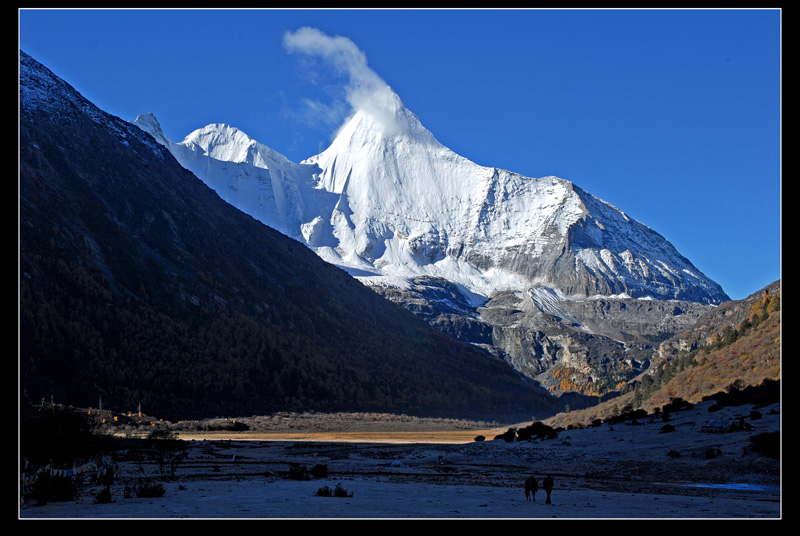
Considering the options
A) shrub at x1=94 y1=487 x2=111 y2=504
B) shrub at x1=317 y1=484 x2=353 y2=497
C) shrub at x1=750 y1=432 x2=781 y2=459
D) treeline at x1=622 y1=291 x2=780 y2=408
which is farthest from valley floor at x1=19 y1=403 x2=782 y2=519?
treeline at x1=622 y1=291 x2=780 y2=408

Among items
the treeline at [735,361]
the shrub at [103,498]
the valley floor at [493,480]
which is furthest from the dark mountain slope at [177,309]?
the shrub at [103,498]

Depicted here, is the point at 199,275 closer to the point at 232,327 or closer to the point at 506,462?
the point at 232,327

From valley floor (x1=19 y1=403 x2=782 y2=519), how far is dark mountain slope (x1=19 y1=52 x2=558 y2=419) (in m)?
35.8

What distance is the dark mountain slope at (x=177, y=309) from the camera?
80500 mm

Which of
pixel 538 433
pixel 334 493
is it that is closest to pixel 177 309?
pixel 538 433

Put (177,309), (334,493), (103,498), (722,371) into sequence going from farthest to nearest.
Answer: (177,309), (722,371), (334,493), (103,498)

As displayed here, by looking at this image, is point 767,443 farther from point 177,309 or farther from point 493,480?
point 177,309

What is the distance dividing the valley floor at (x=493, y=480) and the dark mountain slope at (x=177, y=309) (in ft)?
117

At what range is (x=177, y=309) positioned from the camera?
96.9 metres

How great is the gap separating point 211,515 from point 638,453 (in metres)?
27.7

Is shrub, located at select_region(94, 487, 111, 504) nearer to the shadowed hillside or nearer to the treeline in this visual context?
the shadowed hillside

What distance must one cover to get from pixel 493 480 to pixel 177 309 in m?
76.4

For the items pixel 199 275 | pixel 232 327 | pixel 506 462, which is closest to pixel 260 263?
pixel 199 275

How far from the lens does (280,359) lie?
103m
